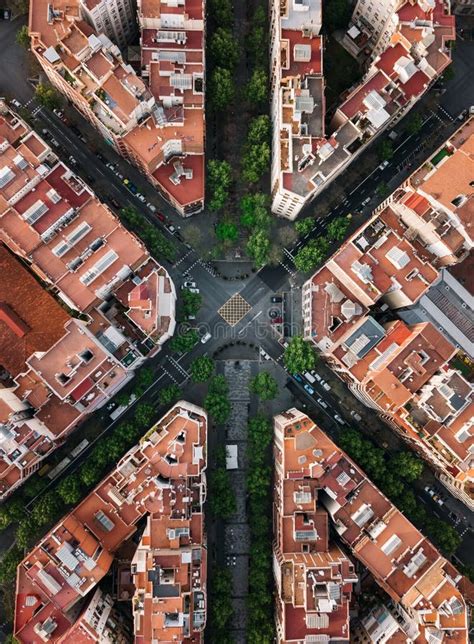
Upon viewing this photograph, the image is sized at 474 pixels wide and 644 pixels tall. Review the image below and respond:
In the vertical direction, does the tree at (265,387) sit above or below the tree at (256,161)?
below

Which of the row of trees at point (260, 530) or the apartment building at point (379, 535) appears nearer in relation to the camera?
the apartment building at point (379, 535)

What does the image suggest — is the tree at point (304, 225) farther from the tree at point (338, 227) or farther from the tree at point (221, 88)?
the tree at point (221, 88)

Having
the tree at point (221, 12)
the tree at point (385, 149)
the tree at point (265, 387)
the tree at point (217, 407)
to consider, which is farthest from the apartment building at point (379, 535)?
the tree at point (221, 12)

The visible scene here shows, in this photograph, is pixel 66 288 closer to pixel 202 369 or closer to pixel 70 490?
pixel 202 369

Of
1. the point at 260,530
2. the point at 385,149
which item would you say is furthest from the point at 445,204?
the point at 260,530

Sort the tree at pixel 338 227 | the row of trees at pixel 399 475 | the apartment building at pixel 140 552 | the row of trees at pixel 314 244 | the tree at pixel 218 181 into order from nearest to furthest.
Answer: the apartment building at pixel 140 552, the row of trees at pixel 399 475, the tree at pixel 218 181, the row of trees at pixel 314 244, the tree at pixel 338 227

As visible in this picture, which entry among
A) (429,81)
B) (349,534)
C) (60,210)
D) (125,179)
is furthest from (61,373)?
(429,81)

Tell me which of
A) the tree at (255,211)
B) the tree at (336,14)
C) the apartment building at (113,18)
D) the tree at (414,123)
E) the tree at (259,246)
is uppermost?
the apartment building at (113,18)

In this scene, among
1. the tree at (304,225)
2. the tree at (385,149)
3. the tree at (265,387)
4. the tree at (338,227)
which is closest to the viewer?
the tree at (265,387)
